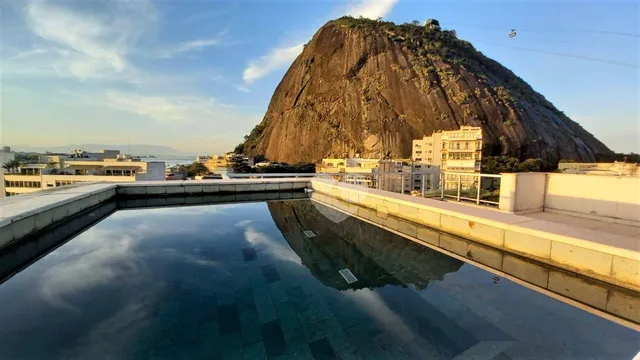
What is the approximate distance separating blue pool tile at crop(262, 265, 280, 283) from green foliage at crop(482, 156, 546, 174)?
1768 inches

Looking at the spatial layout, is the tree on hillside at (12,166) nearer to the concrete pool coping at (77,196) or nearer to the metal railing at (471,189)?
the concrete pool coping at (77,196)

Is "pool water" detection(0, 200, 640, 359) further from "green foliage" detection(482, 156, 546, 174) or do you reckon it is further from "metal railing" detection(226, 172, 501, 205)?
"green foliage" detection(482, 156, 546, 174)

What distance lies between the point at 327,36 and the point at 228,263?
64.5 meters

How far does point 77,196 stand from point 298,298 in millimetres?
4490

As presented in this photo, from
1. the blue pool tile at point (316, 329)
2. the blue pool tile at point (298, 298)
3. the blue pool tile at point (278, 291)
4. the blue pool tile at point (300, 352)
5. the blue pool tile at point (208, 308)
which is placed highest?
the blue pool tile at point (208, 308)

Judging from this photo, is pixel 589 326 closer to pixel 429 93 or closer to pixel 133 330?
pixel 133 330

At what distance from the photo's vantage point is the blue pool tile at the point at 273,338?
4.90 ft

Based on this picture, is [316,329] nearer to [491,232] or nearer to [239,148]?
[491,232]

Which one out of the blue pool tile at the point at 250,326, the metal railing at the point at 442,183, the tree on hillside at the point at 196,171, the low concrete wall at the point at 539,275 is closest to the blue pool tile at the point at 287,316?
the blue pool tile at the point at 250,326

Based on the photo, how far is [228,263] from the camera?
2.70 m

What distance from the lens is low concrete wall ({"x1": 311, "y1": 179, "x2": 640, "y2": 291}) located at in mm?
2154

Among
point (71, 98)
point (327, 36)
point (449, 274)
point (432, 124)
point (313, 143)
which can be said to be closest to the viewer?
point (449, 274)

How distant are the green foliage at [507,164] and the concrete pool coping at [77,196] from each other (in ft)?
138

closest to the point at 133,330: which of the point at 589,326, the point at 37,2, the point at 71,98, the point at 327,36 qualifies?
the point at 589,326
